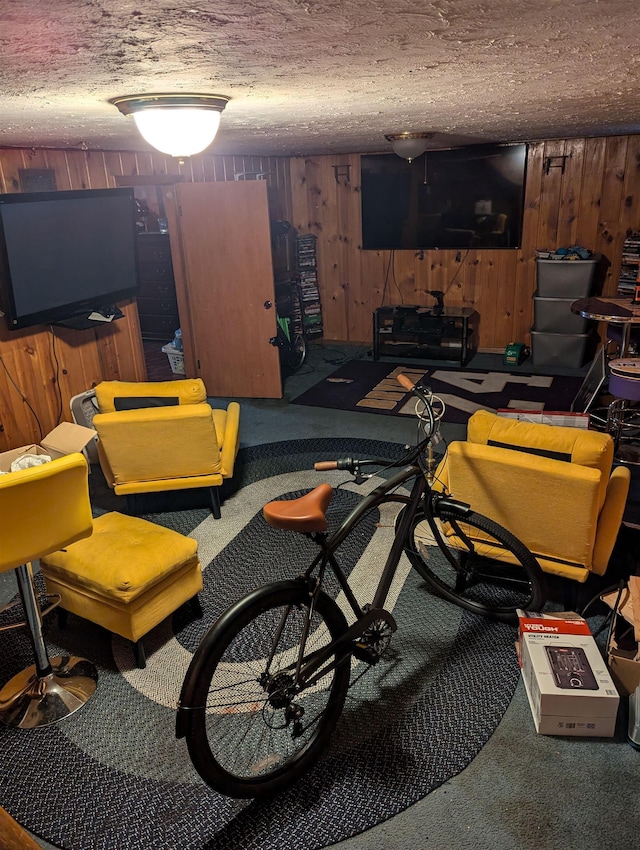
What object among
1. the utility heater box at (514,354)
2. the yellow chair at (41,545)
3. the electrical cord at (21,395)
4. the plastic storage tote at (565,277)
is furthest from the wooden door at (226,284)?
the yellow chair at (41,545)

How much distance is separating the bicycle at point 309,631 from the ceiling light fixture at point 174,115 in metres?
1.15

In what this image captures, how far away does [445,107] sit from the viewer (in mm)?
2684

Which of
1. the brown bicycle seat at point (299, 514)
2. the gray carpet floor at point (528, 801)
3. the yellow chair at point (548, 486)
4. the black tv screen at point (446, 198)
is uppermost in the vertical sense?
the black tv screen at point (446, 198)

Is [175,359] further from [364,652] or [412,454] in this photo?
[364,652]

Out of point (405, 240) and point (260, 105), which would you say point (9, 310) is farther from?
point (405, 240)

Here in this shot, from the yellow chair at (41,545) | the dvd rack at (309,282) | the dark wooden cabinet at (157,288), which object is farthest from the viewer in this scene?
the dark wooden cabinet at (157,288)

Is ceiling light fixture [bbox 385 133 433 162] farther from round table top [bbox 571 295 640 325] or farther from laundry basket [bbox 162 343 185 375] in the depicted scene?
laundry basket [bbox 162 343 185 375]

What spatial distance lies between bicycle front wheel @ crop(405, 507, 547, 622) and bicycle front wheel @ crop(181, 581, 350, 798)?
1.94 feet

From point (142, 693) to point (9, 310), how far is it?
2371mm

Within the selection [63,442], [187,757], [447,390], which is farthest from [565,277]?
[187,757]

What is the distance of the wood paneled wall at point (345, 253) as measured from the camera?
411cm

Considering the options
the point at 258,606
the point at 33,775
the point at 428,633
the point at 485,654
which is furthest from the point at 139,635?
the point at 485,654

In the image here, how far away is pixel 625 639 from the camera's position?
7.80 feet

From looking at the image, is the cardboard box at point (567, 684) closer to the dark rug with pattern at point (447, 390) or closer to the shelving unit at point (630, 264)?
the dark rug with pattern at point (447, 390)
